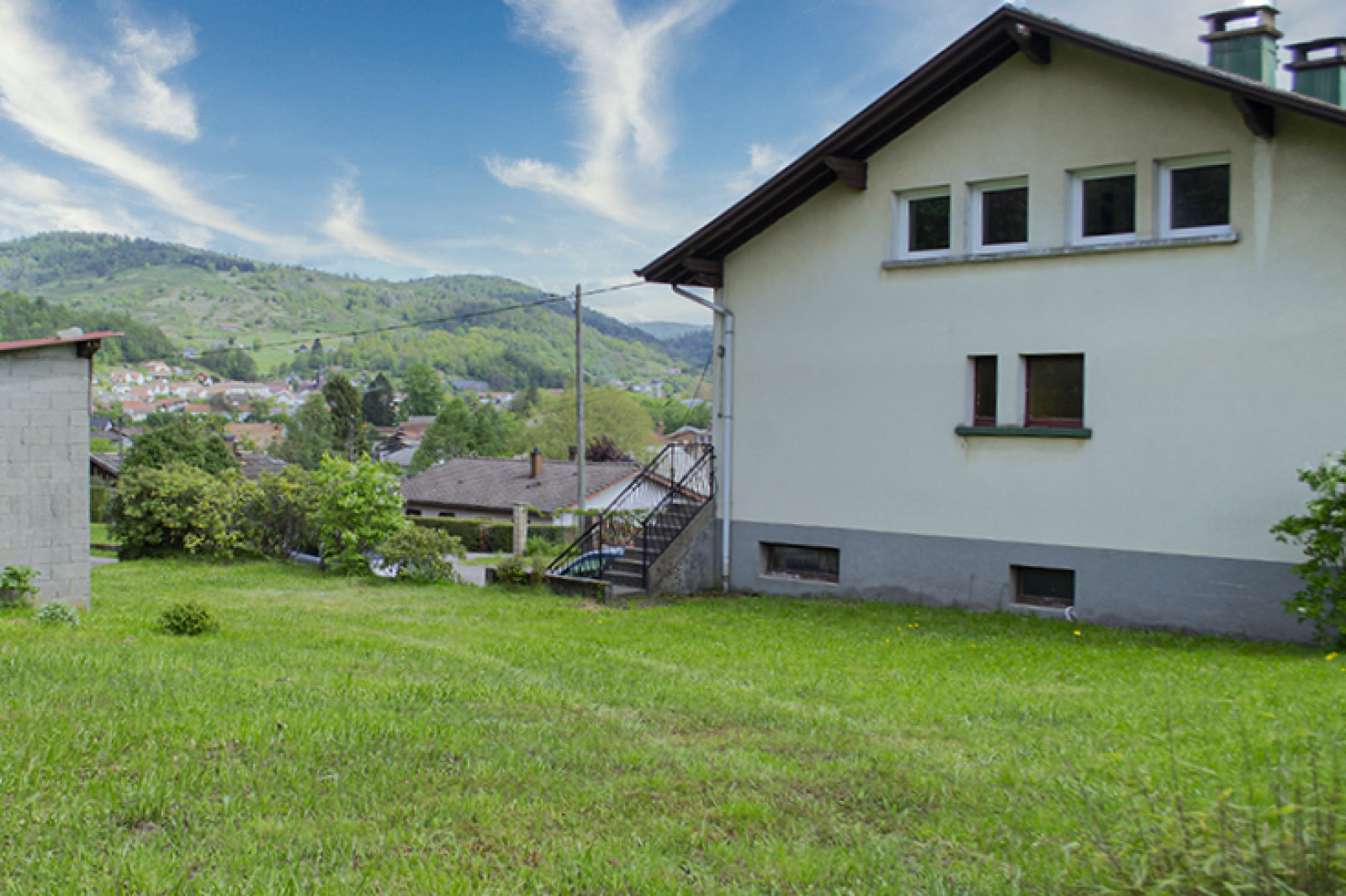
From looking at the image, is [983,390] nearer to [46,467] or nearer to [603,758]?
[603,758]

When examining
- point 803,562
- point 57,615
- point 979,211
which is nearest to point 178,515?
point 57,615

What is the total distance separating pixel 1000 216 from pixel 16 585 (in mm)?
13121

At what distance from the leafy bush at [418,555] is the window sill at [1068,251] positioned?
32.9 feet

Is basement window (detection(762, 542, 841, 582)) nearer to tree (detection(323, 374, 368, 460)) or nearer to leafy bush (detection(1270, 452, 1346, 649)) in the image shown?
leafy bush (detection(1270, 452, 1346, 649))

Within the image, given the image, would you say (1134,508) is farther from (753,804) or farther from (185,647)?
(185,647)

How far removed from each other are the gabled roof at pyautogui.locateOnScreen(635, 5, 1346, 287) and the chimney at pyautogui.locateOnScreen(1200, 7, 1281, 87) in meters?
2.87

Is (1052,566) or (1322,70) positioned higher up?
(1322,70)

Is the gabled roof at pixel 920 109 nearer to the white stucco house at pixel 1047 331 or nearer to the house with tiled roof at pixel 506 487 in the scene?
the white stucco house at pixel 1047 331

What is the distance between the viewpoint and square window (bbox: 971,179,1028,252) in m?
13.4

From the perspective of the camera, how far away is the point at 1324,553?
10469 millimetres

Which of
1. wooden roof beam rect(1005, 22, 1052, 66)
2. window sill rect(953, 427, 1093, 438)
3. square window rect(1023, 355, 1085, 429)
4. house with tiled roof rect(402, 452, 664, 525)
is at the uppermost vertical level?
wooden roof beam rect(1005, 22, 1052, 66)

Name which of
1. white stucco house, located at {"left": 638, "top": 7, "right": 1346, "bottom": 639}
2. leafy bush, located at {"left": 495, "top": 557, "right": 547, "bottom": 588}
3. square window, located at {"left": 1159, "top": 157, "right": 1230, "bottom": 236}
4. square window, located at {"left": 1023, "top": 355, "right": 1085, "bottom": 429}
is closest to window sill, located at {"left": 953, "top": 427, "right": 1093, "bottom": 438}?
white stucco house, located at {"left": 638, "top": 7, "right": 1346, "bottom": 639}

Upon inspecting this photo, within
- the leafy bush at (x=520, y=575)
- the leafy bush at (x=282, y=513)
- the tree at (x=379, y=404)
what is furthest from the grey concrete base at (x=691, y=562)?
the tree at (x=379, y=404)

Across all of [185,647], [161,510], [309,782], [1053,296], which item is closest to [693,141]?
[161,510]
